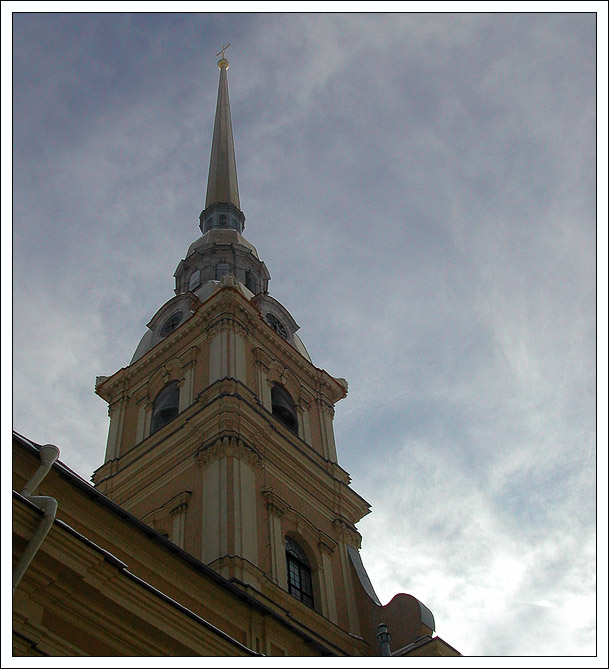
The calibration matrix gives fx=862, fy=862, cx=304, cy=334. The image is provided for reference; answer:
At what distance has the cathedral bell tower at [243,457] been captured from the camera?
67.8 feet

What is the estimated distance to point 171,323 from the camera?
2952 centimetres

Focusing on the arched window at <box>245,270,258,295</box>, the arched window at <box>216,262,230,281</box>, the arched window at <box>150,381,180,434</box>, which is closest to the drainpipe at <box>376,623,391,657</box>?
the arched window at <box>150,381,180,434</box>

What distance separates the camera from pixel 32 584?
402 inches

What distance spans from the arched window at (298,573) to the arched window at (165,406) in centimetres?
560

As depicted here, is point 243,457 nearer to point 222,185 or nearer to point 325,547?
point 325,547

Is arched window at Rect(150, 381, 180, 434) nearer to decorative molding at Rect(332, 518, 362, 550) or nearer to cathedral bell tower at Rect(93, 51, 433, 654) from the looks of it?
cathedral bell tower at Rect(93, 51, 433, 654)

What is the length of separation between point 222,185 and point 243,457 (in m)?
20.8

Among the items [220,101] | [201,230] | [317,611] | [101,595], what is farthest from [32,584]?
[220,101]

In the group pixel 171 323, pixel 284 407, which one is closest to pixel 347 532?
pixel 284 407

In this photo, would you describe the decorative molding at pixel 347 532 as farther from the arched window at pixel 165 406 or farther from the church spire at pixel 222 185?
the church spire at pixel 222 185

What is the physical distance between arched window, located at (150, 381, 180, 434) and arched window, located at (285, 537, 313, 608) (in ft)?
18.4

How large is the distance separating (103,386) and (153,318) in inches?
126

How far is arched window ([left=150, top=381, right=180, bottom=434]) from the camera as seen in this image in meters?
25.7

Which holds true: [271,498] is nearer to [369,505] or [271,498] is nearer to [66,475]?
[369,505]
